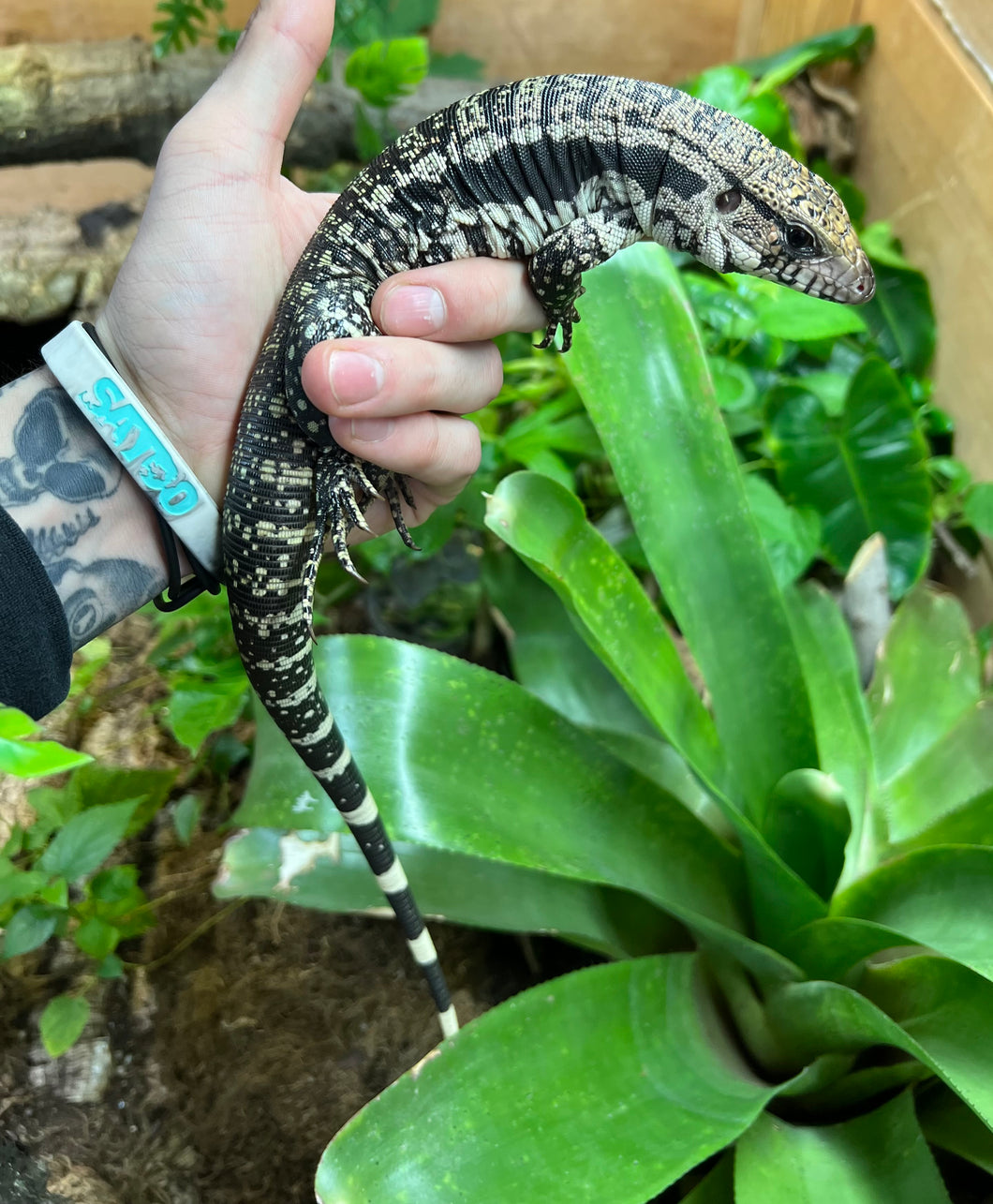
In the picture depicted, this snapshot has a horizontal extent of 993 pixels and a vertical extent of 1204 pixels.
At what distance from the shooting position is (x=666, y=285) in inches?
46.4

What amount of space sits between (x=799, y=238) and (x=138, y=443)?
2.42 ft

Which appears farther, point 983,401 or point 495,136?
point 983,401

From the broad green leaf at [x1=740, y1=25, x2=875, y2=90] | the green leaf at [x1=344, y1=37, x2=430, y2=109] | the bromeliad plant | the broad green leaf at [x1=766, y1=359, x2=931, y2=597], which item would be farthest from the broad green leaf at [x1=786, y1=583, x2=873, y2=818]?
the broad green leaf at [x1=740, y1=25, x2=875, y2=90]

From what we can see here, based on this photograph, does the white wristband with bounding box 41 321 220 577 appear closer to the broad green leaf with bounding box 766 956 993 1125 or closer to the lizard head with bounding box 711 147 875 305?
the lizard head with bounding box 711 147 875 305

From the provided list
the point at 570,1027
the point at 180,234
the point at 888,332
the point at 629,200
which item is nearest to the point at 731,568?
the point at 629,200

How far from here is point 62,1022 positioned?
1095mm

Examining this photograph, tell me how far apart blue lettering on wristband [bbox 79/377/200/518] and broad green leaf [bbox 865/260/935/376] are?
1556 mm

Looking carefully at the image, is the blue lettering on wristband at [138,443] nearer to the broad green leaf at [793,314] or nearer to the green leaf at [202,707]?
the green leaf at [202,707]

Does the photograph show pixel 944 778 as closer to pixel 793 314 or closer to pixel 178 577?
pixel 793 314

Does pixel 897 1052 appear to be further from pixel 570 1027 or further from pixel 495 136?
pixel 495 136

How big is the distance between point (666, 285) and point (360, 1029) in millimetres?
1156

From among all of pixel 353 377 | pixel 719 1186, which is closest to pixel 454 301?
pixel 353 377

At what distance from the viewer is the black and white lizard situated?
953mm

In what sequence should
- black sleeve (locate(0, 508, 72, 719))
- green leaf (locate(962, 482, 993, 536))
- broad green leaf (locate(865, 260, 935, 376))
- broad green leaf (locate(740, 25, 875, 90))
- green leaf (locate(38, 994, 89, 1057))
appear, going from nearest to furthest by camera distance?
black sleeve (locate(0, 508, 72, 719)), green leaf (locate(38, 994, 89, 1057)), green leaf (locate(962, 482, 993, 536)), broad green leaf (locate(865, 260, 935, 376)), broad green leaf (locate(740, 25, 875, 90))
